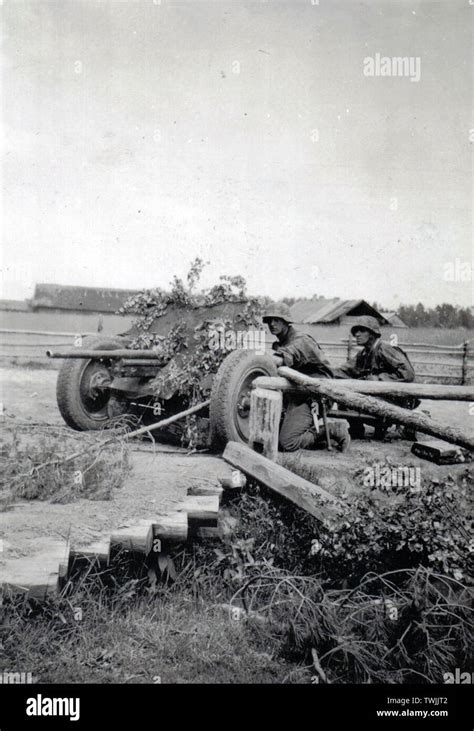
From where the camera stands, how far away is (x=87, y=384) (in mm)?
6570

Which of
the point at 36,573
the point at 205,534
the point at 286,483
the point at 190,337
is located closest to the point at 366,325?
the point at 190,337

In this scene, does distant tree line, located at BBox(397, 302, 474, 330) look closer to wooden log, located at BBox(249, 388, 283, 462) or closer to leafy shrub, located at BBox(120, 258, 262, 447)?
leafy shrub, located at BBox(120, 258, 262, 447)

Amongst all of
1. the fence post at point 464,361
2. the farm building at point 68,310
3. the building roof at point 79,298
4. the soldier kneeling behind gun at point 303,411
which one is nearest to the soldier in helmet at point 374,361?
the soldier kneeling behind gun at point 303,411

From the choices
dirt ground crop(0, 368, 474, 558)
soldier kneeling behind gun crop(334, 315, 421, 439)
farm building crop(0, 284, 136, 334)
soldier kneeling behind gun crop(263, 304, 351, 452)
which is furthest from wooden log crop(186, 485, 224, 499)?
farm building crop(0, 284, 136, 334)

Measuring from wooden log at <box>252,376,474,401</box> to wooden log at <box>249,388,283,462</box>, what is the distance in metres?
0.11

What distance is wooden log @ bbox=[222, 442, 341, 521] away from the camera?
394 centimetres

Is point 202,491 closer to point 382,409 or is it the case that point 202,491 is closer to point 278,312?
point 382,409

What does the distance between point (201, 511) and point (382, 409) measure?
146 cm

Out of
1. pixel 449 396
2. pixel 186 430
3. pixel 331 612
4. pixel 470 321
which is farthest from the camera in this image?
pixel 470 321

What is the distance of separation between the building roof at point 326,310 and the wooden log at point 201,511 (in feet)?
59.9
